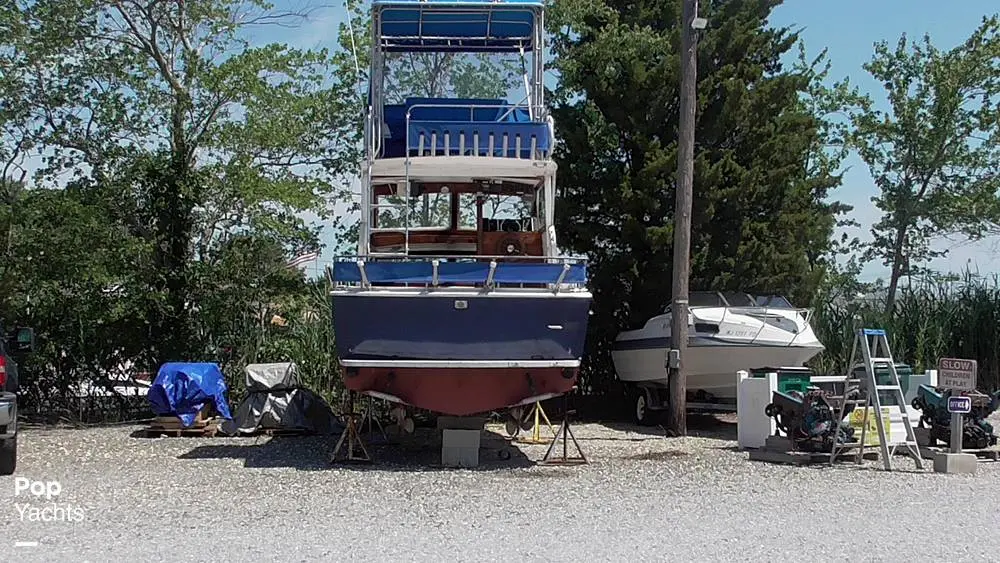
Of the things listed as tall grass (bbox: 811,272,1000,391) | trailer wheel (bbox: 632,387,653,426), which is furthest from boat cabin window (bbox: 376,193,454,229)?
tall grass (bbox: 811,272,1000,391)

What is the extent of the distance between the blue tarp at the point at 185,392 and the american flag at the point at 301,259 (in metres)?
3.23

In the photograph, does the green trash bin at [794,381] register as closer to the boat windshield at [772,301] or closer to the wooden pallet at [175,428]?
the boat windshield at [772,301]

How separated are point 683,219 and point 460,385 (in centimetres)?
473

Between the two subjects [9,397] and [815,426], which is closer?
[9,397]

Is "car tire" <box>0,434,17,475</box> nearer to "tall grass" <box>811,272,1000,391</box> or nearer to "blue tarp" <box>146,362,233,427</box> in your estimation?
"blue tarp" <box>146,362,233,427</box>

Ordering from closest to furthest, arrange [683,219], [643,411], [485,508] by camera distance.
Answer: [485,508], [683,219], [643,411]

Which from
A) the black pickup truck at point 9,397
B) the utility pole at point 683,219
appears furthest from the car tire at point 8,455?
the utility pole at point 683,219

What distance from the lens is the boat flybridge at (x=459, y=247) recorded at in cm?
1040

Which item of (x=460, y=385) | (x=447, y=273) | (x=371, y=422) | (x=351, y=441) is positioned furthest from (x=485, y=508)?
(x=371, y=422)

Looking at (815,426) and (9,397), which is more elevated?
(9,397)

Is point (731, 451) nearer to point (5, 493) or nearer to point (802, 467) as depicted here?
point (802, 467)

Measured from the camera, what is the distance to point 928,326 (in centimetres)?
1869

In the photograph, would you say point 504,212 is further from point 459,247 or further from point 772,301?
point 772,301

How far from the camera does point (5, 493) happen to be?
9172 millimetres
